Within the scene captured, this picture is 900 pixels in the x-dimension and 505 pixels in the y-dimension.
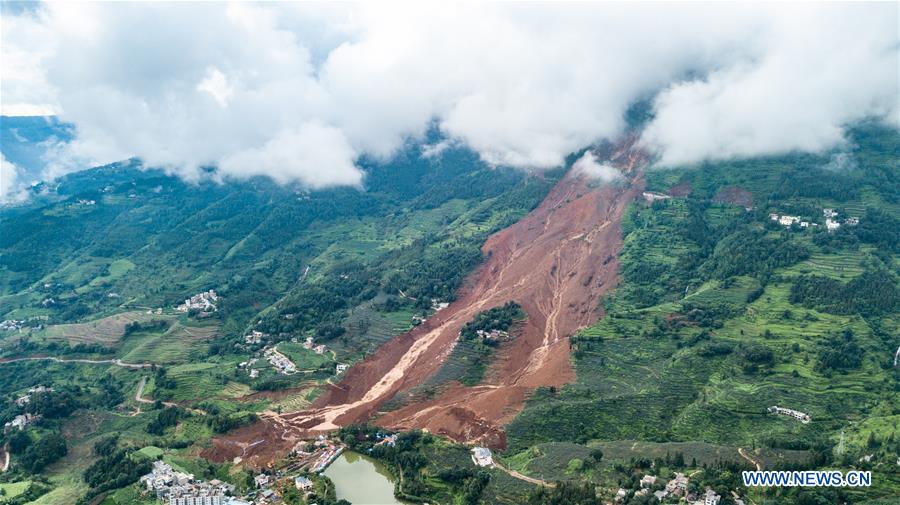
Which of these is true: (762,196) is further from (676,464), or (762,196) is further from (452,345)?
(676,464)

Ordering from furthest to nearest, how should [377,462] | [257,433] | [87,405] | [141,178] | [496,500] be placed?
[141,178] < [87,405] < [257,433] < [377,462] < [496,500]

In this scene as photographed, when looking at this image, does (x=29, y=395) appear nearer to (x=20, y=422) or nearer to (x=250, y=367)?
(x=20, y=422)

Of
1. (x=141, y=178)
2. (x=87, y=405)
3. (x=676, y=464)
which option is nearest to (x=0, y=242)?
(x=141, y=178)

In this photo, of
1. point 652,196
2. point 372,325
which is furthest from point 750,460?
point 652,196

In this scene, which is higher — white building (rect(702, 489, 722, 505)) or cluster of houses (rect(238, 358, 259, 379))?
cluster of houses (rect(238, 358, 259, 379))

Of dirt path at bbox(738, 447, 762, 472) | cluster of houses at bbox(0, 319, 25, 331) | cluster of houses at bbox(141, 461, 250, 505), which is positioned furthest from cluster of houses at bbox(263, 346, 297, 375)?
dirt path at bbox(738, 447, 762, 472)

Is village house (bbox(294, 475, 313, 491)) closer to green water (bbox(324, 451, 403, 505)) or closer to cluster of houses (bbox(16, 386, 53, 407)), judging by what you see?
green water (bbox(324, 451, 403, 505))

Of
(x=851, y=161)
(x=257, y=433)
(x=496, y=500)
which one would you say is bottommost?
(x=496, y=500)
